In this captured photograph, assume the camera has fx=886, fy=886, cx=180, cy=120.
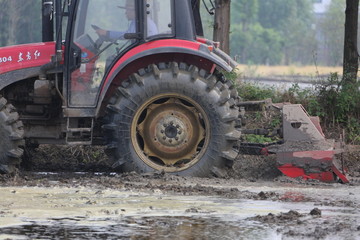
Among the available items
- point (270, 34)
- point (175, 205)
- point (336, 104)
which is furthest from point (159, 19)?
point (270, 34)

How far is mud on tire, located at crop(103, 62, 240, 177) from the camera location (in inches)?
421

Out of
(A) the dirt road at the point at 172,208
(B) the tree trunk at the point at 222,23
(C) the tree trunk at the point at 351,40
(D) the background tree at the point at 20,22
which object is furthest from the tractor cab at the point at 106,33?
(D) the background tree at the point at 20,22

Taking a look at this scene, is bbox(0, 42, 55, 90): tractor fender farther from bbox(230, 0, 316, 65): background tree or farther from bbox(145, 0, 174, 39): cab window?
bbox(230, 0, 316, 65): background tree

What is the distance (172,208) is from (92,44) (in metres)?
3.04

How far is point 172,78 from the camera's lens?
1071cm

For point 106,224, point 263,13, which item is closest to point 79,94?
point 106,224

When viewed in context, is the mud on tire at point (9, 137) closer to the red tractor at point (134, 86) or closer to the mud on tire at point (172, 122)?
the red tractor at point (134, 86)

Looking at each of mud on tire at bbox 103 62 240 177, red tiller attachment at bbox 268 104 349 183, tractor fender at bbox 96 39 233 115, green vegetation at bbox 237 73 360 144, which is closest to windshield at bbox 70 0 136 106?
tractor fender at bbox 96 39 233 115

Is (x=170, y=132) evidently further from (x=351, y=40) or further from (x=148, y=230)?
(x=351, y=40)

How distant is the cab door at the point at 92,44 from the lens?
10828 mm

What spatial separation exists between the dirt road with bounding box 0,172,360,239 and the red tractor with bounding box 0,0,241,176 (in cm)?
40

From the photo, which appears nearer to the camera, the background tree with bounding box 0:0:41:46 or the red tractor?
the red tractor

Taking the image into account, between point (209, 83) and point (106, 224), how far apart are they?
11.0 ft

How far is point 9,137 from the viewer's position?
1064 cm
